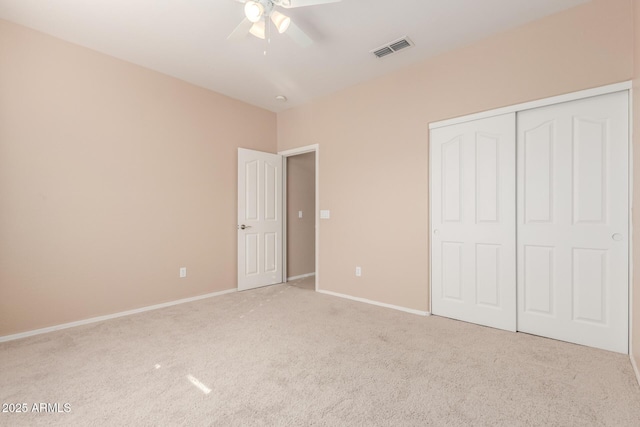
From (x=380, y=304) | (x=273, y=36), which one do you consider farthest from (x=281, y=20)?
(x=380, y=304)

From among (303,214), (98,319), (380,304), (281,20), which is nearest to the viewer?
(281,20)

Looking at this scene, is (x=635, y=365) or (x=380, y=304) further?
(x=380, y=304)

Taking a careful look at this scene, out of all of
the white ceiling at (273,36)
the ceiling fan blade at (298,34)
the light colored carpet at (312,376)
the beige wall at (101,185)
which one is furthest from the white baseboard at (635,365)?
the beige wall at (101,185)

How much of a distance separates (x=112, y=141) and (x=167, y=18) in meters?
1.44

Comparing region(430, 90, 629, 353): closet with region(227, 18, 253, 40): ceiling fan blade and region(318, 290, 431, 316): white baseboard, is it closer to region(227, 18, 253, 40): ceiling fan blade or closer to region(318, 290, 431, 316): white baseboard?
region(318, 290, 431, 316): white baseboard

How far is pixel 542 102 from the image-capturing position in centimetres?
254

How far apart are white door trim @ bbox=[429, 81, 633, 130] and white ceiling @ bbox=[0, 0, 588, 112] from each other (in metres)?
0.71

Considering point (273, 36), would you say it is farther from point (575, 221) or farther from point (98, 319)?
point (98, 319)

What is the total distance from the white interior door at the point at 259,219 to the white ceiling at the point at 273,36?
50.9 inches

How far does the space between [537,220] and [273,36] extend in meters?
2.93

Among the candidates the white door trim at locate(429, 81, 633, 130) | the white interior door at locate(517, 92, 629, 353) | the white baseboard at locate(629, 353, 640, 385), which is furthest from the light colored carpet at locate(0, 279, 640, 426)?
the white door trim at locate(429, 81, 633, 130)

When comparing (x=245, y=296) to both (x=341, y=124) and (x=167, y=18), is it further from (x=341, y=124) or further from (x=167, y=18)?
(x=167, y=18)

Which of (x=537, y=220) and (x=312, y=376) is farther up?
(x=537, y=220)

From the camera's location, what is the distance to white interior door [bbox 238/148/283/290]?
4.29 m
